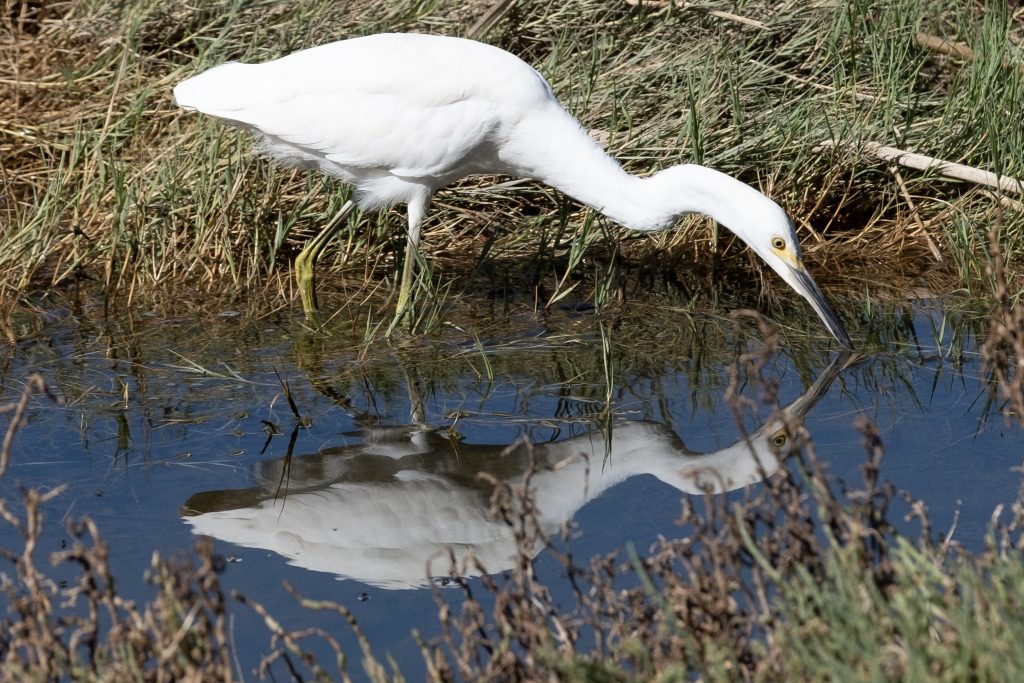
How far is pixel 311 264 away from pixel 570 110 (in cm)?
150

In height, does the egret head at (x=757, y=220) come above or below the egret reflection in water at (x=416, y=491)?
above

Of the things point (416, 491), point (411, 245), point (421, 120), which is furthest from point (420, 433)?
point (421, 120)

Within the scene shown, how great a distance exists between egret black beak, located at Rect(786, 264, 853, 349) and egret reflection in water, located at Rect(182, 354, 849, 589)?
340 millimetres

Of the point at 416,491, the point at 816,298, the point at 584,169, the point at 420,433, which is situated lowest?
the point at 416,491

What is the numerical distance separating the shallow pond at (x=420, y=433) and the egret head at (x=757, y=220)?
10.5 inches

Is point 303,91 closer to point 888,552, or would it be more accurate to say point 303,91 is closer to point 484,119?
point 484,119

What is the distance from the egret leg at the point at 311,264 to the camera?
509 cm

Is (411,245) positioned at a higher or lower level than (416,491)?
higher

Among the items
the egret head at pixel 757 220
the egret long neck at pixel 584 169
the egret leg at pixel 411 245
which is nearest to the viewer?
the egret head at pixel 757 220

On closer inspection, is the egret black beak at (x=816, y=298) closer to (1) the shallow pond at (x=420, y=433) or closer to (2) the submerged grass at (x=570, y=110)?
(1) the shallow pond at (x=420, y=433)

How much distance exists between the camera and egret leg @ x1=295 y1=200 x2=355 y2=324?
5094 mm

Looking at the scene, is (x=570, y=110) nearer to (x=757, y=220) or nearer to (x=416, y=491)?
(x=757, y=220)

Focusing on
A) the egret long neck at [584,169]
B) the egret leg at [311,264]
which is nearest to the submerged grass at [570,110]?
the egret leg at [311,264]

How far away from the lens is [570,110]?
5965 millimetres
